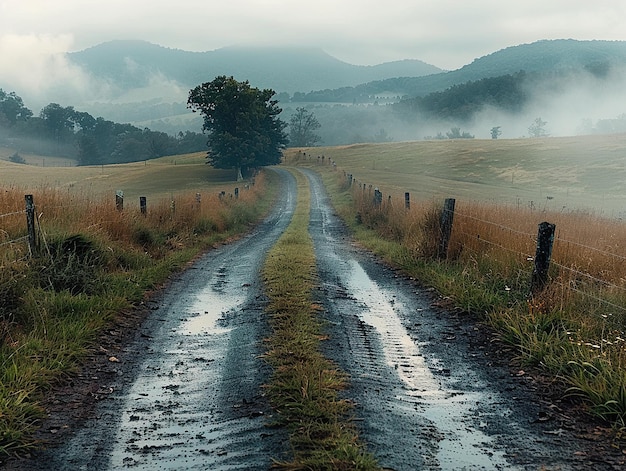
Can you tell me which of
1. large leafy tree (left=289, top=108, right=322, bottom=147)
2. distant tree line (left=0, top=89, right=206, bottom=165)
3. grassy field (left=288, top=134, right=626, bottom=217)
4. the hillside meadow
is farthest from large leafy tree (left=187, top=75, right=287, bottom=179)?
large leafy tree (left=289, top=108, right=322, bottom=147)

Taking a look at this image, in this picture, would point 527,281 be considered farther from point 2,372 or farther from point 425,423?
point 2,372

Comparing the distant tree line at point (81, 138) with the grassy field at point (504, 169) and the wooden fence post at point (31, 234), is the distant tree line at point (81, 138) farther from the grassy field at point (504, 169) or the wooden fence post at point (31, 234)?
the wooden fence post at point (31, 234)

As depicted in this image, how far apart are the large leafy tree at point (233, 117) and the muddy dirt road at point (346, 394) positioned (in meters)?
55.3

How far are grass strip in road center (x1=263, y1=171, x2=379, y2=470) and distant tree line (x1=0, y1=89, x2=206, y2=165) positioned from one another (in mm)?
128648

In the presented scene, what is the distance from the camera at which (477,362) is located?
6543mm

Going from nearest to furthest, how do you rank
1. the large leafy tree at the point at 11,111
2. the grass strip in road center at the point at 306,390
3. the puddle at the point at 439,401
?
the grass strip in road center at the point at 306,390 → the puddle at the point at 439,401 → the large leafy tree at the point at 11,111

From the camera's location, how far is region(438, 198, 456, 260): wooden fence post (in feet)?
40.7

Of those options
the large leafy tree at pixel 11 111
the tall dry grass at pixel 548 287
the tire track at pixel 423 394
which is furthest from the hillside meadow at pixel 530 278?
the large leafy tree at pixel 11 111

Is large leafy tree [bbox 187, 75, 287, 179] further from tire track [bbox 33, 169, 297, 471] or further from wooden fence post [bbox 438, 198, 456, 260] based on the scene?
tire track [bbox 33, 169, 297, 471]

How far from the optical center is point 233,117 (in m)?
64.4

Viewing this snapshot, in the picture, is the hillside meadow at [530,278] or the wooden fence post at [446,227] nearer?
the hillside meadow at [530,278]

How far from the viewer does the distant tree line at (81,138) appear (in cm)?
13388

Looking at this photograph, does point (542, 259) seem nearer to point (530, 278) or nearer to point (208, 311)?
point (530, 278)

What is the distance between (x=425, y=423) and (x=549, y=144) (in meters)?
81.3
